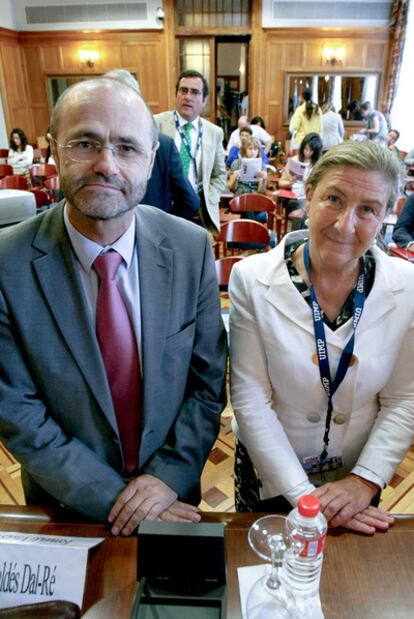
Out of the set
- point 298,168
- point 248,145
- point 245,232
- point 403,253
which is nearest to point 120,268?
point 245,232

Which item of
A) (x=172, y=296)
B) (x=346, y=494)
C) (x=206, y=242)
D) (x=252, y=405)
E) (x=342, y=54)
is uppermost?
(x=342, y=54)

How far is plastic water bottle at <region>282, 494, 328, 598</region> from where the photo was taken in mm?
752

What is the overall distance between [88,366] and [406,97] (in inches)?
442

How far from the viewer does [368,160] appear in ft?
3.71

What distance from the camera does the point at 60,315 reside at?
3.56 feet

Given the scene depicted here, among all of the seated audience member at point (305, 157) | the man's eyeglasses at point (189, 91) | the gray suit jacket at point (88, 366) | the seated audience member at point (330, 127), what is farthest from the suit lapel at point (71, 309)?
the seated audience member at point (330, 127)

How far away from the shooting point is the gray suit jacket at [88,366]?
3.55ft

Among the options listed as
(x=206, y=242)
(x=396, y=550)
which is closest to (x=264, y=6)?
(x=206, y=242)

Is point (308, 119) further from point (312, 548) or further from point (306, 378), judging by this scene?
point (312, 548)

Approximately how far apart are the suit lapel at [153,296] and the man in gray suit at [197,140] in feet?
8.85

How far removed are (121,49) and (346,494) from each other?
40.0 feet

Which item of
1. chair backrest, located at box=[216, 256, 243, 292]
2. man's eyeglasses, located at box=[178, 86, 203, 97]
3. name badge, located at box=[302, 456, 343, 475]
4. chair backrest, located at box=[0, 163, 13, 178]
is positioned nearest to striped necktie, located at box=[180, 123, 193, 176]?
man's eyeglasses, located at box=[178, 86, 203, 97]

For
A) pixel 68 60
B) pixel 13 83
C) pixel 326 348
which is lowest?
pixel 326 348

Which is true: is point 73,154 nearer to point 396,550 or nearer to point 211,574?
point 211,574
